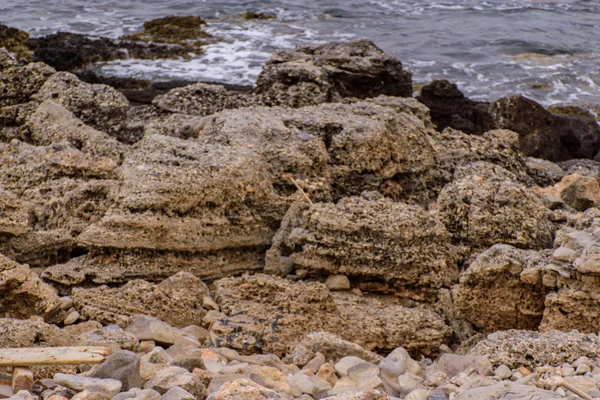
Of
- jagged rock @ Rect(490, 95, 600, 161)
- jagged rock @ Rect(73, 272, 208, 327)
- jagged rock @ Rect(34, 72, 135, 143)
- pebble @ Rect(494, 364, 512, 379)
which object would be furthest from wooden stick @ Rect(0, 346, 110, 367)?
A: jagged rock @ Rect(490, 95, 600, 161)

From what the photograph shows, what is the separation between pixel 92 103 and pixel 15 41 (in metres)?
8.74

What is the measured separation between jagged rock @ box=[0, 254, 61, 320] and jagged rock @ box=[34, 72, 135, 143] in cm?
316

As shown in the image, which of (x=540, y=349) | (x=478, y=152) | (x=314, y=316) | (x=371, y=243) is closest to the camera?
(x=540, y=349)

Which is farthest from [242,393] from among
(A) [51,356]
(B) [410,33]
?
(B) [410,33]

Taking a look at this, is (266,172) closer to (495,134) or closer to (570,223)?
(570,223)

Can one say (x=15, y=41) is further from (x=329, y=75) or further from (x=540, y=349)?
(x=540, y=349)

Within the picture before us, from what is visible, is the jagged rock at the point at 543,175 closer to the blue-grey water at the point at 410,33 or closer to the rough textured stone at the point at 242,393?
the rough textured stone at the point at 242,393

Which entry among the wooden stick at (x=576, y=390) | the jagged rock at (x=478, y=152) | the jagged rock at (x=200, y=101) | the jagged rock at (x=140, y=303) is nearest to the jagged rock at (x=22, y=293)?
the jagged rock at (x=140, y=303)

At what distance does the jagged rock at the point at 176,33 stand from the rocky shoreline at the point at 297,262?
407 inches

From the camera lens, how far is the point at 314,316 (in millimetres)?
4121

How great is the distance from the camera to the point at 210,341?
3.93m

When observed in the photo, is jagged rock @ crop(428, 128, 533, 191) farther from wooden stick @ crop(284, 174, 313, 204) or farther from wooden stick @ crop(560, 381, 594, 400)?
wooden stick @ crop(560, 381, 594, 400)

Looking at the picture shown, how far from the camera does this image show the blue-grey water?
1499 cm

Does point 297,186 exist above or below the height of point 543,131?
above
